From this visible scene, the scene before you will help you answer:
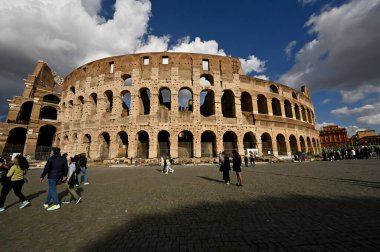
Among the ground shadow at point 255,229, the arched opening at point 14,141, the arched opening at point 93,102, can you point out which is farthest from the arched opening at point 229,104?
the arched opening at point 14,141

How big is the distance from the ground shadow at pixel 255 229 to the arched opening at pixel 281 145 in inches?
841

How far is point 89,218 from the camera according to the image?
3.98m

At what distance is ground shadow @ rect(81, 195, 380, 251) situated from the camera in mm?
2611

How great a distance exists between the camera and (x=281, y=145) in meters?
25.0

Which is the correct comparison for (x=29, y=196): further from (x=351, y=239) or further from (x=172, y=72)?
(x=172, y=72)

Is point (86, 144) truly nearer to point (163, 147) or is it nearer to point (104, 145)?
point (104, 145)

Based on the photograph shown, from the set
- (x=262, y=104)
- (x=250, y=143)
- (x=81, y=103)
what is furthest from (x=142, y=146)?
(x=262, y=104)

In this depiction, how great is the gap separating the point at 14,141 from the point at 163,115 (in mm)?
24728

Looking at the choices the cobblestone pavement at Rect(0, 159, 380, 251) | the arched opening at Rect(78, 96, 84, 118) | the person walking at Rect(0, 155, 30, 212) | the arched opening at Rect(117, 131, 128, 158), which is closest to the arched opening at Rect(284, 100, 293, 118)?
the arched opening at Rect(117, 131, 128, 158)

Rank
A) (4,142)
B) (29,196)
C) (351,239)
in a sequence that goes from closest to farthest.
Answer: (351,239) → (29,196) → (4,142)

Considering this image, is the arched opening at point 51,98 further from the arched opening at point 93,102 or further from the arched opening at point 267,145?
the arched opening at point 267,145

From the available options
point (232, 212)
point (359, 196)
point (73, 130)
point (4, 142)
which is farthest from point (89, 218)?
point (4, 142)

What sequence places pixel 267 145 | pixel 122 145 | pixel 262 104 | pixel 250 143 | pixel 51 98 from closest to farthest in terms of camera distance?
pixel 122 145 → pixel 250 143 → pixel 267 145 → pixel 262 104 → pixel 51 98

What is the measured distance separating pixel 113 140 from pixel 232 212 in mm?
19320
